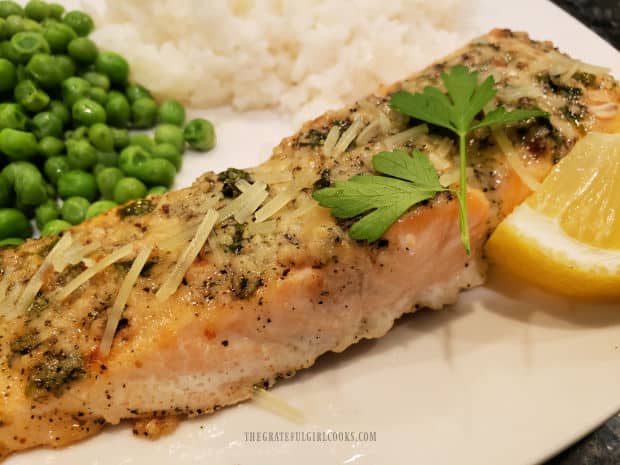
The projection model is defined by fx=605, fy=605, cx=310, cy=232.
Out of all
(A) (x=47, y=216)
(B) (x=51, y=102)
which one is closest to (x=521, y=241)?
(A) (x=47, y=216)

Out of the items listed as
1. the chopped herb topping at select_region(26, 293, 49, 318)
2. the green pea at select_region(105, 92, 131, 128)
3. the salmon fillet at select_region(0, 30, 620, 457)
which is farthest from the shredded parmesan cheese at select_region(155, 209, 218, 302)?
the green pea at select_region(105, 92, 131, 128)

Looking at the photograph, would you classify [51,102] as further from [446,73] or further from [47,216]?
[446,73]

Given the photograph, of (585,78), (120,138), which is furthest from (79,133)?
(585,78)

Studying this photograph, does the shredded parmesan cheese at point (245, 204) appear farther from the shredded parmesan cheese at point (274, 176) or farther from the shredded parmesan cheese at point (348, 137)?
the shredded parmesan cheese at point (348, 137)

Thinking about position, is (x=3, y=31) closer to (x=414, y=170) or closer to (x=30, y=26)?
(x=30, y=26)

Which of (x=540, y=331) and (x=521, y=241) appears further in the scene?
(x=540, y=331)

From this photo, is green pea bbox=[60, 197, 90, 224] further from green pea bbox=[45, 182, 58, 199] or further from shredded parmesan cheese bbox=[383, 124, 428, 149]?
shredded parmesan cheese bbox=[383, 124, 428, 149]

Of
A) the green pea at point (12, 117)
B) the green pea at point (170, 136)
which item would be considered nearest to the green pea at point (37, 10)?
the green pea at point (12, 117)
